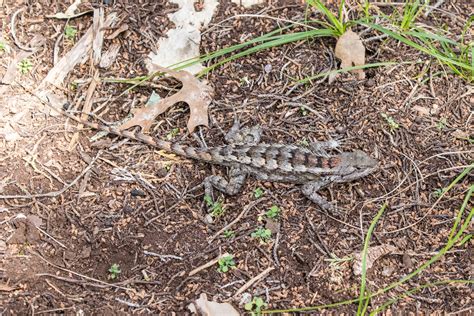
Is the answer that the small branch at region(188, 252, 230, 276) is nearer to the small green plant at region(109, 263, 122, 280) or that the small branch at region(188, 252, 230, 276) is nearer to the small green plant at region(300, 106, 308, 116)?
the small green plant at region(109, 263, 122, 280)

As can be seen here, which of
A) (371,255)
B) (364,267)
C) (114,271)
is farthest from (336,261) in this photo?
(114,271)

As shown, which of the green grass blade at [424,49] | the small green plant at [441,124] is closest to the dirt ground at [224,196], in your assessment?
the small green plant at [441,124]

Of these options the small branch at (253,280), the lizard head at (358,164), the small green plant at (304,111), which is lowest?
the small branch at (253,280)

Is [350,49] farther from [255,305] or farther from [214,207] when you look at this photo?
[255,305]

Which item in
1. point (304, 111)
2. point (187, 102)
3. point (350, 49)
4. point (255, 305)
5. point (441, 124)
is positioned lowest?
point (255, 305)

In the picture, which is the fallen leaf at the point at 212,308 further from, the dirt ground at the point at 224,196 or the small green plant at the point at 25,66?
the small green plant at the point at 25,66

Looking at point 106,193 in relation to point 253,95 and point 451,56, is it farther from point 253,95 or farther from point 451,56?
point 451,56

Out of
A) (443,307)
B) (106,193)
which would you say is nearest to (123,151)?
(106,193)
